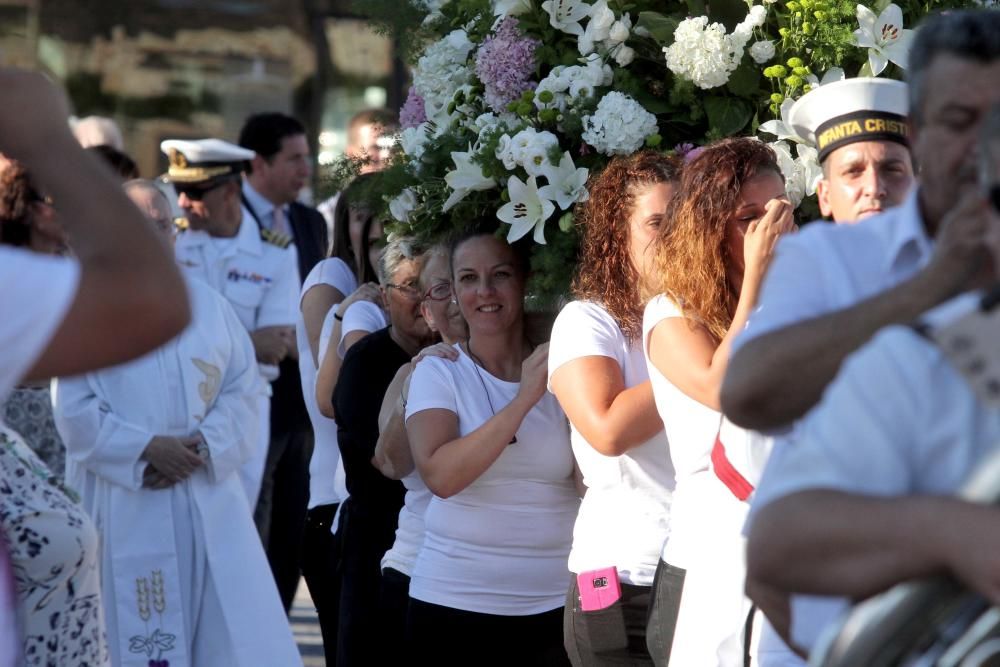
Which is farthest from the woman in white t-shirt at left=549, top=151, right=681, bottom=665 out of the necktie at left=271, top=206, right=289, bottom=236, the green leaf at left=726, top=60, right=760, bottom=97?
the necktie at left=271, top=206, right=289, bottom=236

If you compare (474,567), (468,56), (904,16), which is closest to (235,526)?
(474,567)

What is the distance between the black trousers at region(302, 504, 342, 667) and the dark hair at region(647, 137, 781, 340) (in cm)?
233

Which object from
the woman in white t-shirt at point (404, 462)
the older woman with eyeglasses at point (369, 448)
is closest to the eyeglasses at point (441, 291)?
the woman in white t-shirt at point (404, 462)

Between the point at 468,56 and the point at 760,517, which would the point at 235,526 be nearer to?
the point at 468,56

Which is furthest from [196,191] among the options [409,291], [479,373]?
[479,373]

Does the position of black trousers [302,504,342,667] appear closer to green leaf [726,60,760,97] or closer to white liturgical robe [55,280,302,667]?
white liturgical robe [55,280,302,667]

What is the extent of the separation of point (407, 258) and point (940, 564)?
350 cm

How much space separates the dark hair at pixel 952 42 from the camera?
5.69 ft

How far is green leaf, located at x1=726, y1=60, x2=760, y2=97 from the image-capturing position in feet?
12.1

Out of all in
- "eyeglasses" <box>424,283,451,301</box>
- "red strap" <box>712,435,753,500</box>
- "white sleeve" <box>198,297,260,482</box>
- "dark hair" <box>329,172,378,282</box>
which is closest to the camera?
"red strap" <box>712,435,753,500</box>

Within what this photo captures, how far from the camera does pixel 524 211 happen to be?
12.9 feet

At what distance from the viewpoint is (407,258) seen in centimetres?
484

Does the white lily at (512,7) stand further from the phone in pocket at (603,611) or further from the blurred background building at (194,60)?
the blurred background building at (194,60)

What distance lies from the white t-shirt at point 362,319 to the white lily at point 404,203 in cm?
107
